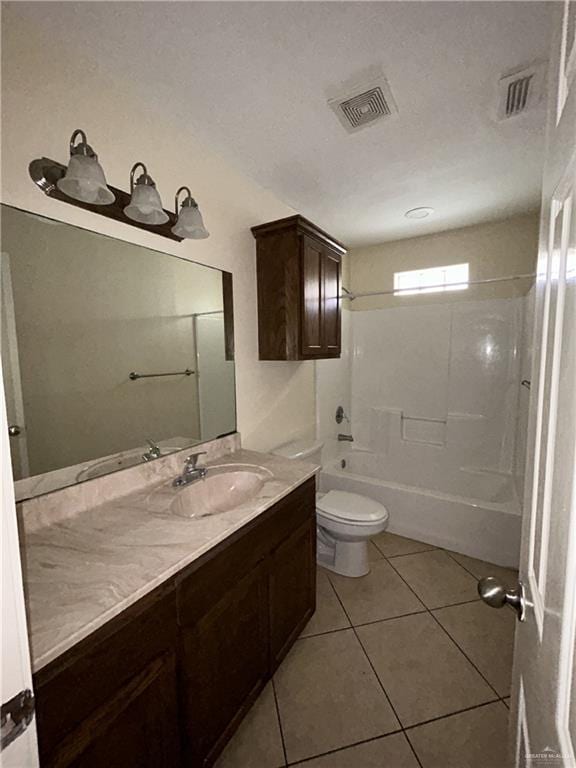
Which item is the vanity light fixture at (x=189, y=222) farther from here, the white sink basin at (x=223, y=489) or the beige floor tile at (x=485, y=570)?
the beige floor tile at (x=485, y=570)

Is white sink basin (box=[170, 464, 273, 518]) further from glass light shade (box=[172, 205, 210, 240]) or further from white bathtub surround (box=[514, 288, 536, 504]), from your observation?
white bathtub surround (box=[514, 288, 536, 504])

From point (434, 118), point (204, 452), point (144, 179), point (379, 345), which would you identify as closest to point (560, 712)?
point (204, 452)

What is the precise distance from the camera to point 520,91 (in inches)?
49.5

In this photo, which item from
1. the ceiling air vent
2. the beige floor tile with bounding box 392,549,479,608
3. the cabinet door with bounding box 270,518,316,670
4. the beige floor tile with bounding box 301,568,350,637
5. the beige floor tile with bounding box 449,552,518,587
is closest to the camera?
the ceiling air vent

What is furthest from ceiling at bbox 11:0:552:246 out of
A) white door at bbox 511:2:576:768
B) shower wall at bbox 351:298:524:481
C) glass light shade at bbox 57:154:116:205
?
shower wall at bbox 351:298:524:481

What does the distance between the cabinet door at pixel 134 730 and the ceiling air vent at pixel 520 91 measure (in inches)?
89.4

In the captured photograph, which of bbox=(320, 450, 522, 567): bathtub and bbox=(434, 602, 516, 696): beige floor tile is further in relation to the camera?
bbox=(320, 450, 522, 567): bathtub

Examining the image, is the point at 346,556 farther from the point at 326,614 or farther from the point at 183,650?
the point at 183,650

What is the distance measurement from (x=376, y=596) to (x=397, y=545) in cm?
54

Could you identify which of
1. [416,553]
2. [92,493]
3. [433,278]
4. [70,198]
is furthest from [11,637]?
[433,278]

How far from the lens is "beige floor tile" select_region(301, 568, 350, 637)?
1595 millimetres

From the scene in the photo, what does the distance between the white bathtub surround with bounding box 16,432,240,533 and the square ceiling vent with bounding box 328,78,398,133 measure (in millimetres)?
1657

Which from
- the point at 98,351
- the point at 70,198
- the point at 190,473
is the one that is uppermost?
the point at 70,198

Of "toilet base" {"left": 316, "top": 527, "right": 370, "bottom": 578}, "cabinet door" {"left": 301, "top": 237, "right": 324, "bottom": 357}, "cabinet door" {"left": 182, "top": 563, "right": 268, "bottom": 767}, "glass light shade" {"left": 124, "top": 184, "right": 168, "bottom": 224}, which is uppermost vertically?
"glass light shade" {"left": 124, "top": 184, "right": 168, "bottom": 224}
